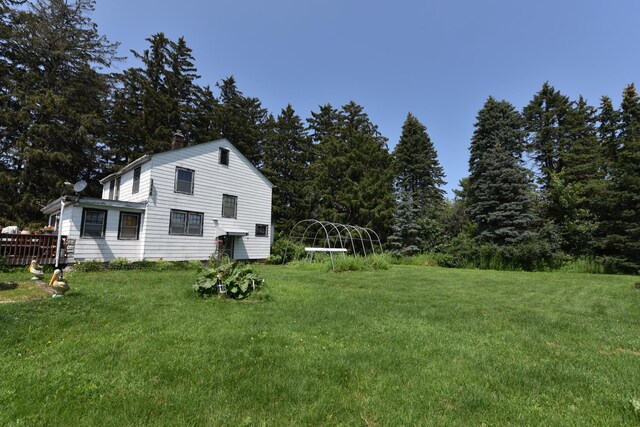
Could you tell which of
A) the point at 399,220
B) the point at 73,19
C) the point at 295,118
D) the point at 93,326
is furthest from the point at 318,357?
the point at 73,19

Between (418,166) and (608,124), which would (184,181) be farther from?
(608,124)

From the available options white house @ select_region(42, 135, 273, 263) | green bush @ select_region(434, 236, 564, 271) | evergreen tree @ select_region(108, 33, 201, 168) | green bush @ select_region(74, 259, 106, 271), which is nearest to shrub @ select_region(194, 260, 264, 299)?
green bush @ select_region(74, 259, 106, 271)

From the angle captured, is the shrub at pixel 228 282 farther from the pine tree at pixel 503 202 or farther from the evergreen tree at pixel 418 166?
the evergreen tree at pixel 418 166

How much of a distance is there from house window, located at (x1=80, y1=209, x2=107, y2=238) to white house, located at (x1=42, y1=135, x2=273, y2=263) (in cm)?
4

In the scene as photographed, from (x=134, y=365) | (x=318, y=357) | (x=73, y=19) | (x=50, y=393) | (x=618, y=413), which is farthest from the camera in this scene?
(x=73, y=19)

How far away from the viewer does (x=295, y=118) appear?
102ft

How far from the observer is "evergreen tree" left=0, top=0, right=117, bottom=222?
67.5ft

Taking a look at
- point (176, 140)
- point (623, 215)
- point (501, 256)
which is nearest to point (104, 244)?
point (176, 140)

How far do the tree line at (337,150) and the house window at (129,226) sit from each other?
34.7 ft

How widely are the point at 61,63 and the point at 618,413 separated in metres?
33.3

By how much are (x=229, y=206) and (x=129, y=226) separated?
5.47 m

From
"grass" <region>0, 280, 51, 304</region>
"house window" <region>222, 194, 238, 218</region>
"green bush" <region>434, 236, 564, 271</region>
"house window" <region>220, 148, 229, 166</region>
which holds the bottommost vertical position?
"grass" <region>0, 280, 51, 304</region>

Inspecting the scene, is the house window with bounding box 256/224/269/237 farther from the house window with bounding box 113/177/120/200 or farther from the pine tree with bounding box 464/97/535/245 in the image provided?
the pine tree with bounding box 464/97/535/245

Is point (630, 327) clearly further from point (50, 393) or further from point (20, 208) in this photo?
point (20, 208)
